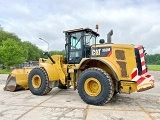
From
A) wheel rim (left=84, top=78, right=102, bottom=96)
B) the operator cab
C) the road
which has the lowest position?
the road

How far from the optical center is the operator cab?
26.3 feet

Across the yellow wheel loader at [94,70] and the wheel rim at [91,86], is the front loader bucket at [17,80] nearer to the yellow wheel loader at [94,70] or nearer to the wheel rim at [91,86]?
the yellow wheel loader at [94,70]

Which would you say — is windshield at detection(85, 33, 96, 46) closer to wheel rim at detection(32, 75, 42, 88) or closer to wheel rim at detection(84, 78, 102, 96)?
wheel rim at detection(84, 78, 102, 96)

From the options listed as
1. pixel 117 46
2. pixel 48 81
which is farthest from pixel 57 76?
pixel 117 46

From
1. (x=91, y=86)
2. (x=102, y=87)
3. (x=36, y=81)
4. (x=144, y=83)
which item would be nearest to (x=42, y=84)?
(x=36, y=81)

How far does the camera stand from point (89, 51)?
8.02 metres

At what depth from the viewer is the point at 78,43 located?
26.8ft

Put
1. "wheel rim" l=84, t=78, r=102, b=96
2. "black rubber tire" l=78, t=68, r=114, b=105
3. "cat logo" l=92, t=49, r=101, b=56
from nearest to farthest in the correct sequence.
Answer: "black rubber tire" l=78, t=68, r=114, b=105, "wheel rim" l=84, t=78, r=102, b=96, "cat logo" l=92, t=49, r=101, b=56

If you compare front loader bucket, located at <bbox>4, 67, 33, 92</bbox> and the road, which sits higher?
front loader bucket, located at <bbox>4, 67, 33, 92</bbox>

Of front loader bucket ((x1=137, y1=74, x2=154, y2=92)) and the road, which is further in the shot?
front loader bucket ((x1=137, y1=74, x2=154, y2=92))

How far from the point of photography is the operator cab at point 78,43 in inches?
316

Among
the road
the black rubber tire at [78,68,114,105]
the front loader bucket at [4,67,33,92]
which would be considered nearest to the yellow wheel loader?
the black rubber tire at [78,68,114,105]

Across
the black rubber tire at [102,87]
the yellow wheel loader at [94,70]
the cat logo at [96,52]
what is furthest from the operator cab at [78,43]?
→ the black rubber tire at [102,87]

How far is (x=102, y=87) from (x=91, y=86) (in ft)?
1.79
